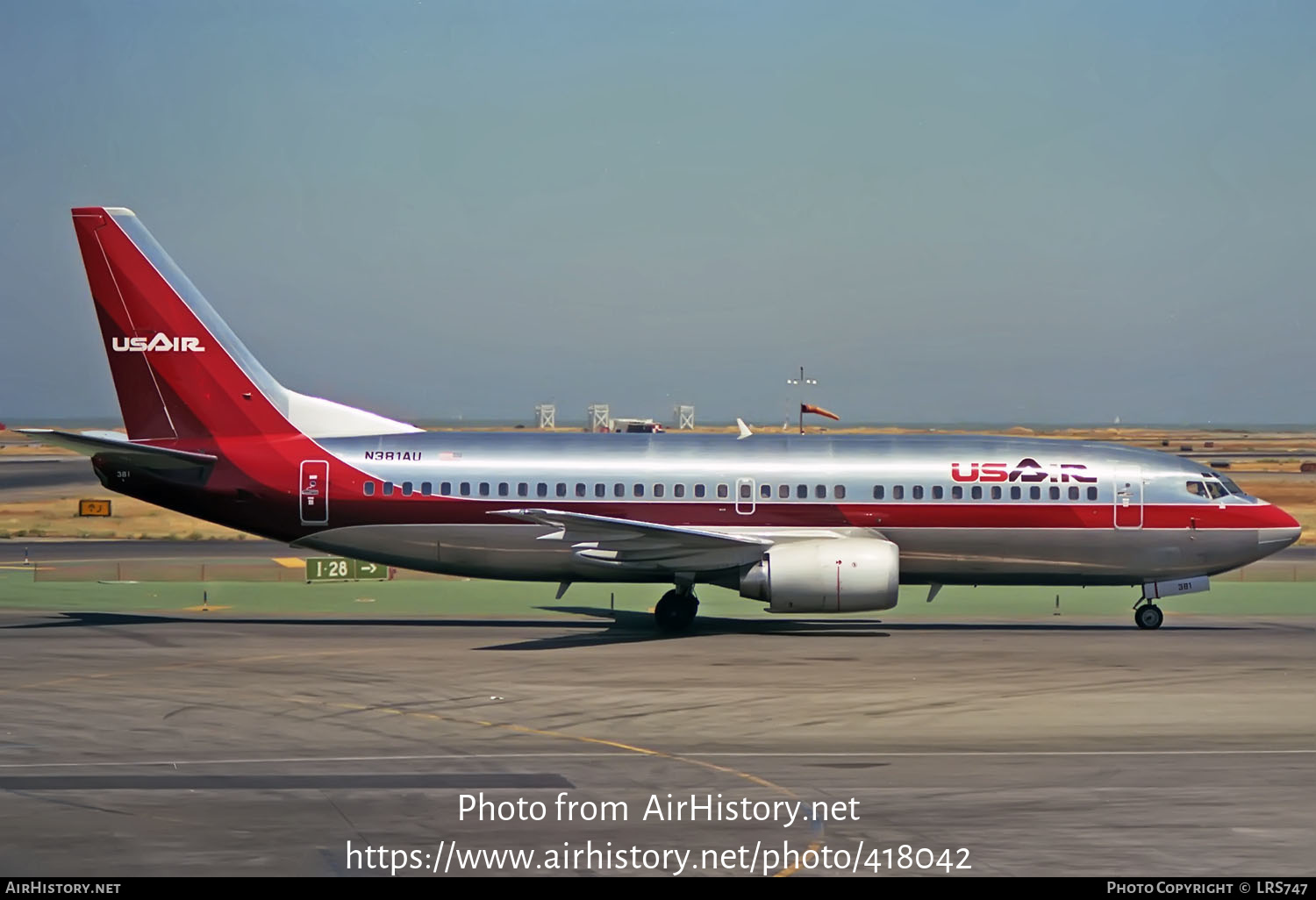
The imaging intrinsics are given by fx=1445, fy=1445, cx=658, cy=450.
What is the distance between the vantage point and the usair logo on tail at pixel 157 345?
34.3 metres

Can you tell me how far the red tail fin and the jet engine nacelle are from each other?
39.4 ft

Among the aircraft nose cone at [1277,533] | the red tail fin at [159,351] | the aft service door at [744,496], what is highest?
the red tail fin at [159,351]

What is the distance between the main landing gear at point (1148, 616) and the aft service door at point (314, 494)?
1916 centimetres

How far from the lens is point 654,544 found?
3198 cm

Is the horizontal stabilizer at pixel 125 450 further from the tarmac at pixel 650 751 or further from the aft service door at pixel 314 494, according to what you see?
the tarmac at pixel 650 751

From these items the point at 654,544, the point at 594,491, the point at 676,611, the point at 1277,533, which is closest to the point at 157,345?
the point at 594,491

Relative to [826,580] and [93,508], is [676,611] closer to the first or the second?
[826,580]

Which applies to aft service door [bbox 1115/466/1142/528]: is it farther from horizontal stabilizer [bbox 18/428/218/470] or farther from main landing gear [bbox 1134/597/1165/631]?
horizontal stabilizer [bbox 18/428/218/470]

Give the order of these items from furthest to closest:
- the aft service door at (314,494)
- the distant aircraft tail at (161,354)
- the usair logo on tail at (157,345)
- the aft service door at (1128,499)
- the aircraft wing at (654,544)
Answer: the usair logo on tail at (157,345) < the distant aircraft tail at (161,354) < the aft service door at (1128,499) < the aft service door at (314,494) < the aircraft wing at (654,544)

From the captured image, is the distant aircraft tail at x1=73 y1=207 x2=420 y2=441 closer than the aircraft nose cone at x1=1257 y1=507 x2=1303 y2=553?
No

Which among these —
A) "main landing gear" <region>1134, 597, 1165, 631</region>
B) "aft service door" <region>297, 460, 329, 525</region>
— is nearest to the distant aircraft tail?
"aft service door" <region>297, 460, 329, 525</region>

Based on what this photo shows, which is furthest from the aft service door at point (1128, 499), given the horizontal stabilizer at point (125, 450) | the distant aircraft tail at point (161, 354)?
the horizontal stabilizer at point (125, 450)

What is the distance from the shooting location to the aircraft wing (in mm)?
31344

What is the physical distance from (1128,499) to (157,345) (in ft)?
75.9
